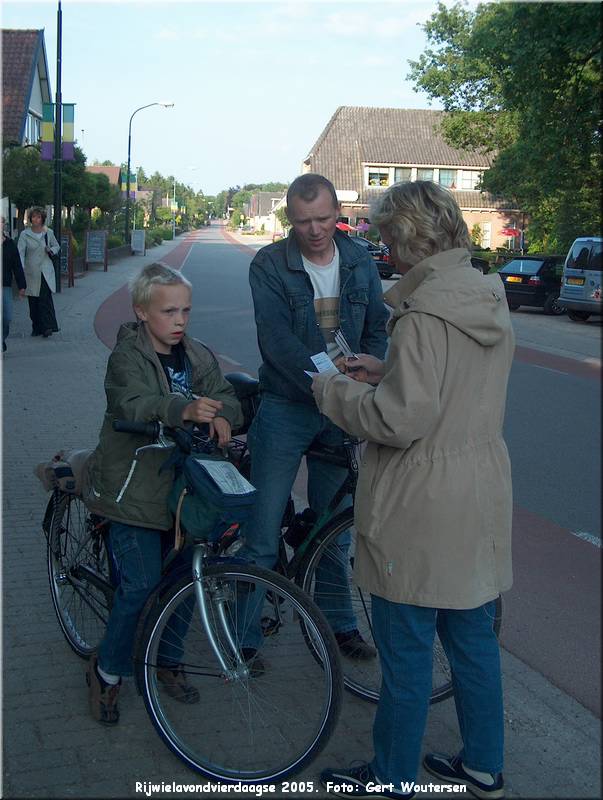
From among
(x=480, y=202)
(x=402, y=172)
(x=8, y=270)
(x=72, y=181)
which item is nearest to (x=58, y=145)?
(x=72, y=181)

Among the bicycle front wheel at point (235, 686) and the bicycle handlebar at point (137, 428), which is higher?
the bicycle handlebar at point (137, 428)

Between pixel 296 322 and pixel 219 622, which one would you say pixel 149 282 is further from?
pixel 219 622

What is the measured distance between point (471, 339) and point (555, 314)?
77.4 ft

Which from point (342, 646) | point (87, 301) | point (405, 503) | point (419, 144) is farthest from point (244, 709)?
point (419, 144)

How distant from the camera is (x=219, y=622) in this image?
3152mm

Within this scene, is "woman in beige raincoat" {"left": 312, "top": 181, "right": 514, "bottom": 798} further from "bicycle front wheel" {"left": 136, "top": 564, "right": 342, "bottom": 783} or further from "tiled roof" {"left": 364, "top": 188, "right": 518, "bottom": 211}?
"tiled roof" {"left": 364, "top": 188, "right": 518, "bottom": 211}

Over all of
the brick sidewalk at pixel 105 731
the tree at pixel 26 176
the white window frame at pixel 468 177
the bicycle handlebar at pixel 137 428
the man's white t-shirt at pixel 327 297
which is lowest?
the brick sidewalk at pixel 105 731

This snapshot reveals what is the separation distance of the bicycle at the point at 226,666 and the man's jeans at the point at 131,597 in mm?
24

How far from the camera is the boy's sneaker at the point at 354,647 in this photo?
4.00 metres

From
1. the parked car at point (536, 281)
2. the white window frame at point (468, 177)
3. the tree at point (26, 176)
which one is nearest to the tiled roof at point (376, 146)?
the white window frame at point (468, 177)

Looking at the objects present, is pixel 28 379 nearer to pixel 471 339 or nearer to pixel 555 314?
pixel 471 339

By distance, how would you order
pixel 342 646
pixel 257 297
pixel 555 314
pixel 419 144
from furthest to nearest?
pixel 419 144
pixel 555 314
pixel 342 646
pixel 257 297

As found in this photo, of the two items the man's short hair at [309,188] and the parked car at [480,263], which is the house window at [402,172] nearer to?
the parked car at [480,263]

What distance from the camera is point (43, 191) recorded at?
83.8ft
